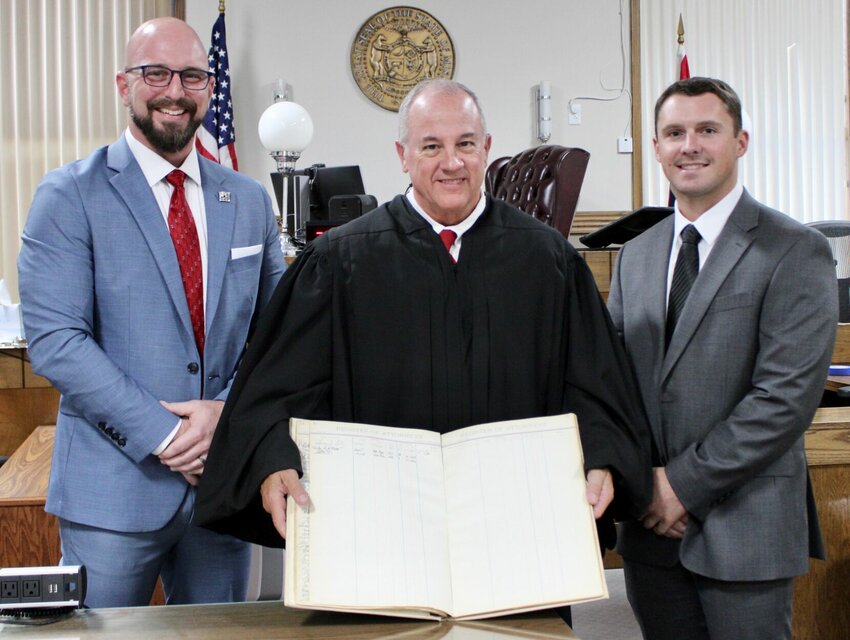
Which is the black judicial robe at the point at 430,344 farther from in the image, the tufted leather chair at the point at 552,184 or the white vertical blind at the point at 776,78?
the white vertical blind at the point at 776,78

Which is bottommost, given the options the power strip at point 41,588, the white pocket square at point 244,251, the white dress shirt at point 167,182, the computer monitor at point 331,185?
the power strip at point 41,588

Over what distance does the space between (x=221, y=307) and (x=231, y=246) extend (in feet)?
0.43

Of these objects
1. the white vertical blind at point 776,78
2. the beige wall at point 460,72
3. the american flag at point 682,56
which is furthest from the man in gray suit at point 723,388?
the white vertical blind at point 776,78

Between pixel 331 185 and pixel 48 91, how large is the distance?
335cm

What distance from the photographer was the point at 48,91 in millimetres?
6656

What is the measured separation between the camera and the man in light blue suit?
1.71 meters

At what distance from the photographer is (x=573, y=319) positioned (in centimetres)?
174

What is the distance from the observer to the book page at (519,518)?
4.46 feet

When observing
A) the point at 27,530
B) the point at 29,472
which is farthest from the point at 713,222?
the point at 29,472

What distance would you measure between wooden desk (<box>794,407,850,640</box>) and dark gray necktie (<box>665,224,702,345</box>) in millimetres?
857

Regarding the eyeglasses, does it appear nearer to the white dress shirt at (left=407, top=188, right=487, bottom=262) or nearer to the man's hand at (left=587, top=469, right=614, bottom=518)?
the white dress shirt at (left=407, top=188, right=487, bottom=262)

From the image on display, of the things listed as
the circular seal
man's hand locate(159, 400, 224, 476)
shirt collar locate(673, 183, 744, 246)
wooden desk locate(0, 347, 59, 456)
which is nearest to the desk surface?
wooden desk locate(0, 347, 59, 456)

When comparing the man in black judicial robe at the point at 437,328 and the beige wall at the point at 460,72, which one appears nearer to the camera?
the man in black judicial robe at the point at 437,328

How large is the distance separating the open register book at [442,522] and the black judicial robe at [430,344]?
184mm
